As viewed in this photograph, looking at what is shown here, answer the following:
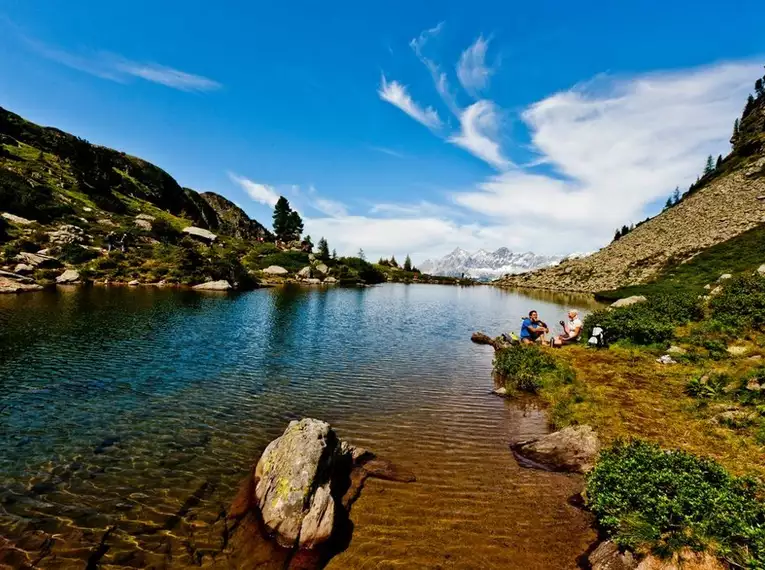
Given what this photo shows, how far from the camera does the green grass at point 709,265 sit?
6360cm

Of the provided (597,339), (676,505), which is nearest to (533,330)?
(597,339)

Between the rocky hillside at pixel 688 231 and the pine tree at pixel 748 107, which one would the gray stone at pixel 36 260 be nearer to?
the rocky hillside at pixel 688 231

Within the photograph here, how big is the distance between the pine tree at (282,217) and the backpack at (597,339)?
158 meters

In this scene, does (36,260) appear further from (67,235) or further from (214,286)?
(214,286)

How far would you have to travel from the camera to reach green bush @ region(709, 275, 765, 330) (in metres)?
22.7

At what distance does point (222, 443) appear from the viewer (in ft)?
48.4

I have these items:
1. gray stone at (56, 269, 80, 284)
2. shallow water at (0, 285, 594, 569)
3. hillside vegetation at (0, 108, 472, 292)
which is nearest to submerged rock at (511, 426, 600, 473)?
shallow water at (0, 285, 594, 569)

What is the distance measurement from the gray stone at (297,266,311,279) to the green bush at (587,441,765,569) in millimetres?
117259

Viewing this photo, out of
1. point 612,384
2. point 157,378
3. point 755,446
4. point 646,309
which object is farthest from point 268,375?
point 646,309

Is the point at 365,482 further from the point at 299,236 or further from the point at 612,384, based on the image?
the point at 299,236

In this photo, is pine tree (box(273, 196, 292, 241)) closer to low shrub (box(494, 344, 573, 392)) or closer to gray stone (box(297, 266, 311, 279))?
gray stone (box(297, 266, 311, 279))

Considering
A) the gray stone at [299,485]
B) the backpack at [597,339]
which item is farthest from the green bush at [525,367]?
the gray stone at [299,485]

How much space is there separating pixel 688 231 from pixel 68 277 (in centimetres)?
14545

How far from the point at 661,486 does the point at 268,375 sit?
66.7ft
